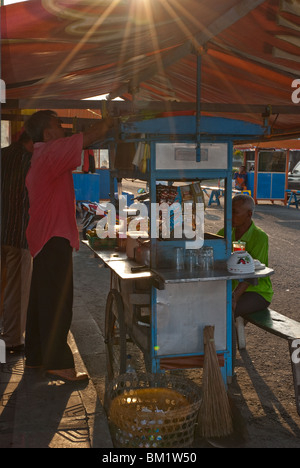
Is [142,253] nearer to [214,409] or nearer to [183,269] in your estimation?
[183,269]

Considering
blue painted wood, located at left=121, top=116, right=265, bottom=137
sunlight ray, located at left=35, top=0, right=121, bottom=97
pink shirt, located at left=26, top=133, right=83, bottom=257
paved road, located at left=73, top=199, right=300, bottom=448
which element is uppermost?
sunlight ray, located at left=35, top=0, right=121, bottom=97

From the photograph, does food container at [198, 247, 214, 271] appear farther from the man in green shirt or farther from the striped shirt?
the striped shirt

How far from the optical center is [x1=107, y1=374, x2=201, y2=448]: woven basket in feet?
10.5

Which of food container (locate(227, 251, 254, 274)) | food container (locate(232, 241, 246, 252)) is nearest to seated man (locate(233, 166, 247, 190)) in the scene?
food container (locate(232, 241, 246, 252))

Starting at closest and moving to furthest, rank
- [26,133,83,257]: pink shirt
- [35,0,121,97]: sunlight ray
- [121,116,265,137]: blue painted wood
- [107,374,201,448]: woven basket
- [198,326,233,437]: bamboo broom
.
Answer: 1. [35,0,121,97]: sunlight ray
2. [107,374,201,448]: woven basket
3. [198,326,233,437]: bamboo broom
4. [121,116,265,137]: blue painted wood
5. [26,133,83,257]: pink shirt

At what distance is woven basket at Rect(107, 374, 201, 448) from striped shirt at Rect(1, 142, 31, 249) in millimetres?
1727

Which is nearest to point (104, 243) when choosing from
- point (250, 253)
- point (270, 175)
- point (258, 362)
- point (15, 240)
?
point (15, 240)

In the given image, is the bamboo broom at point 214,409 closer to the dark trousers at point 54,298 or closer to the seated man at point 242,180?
the dark trousers at point 54,298

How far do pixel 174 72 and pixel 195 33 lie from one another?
66.6 inches

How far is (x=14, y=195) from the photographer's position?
4.74 metres

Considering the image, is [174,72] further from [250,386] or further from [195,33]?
[250,386]

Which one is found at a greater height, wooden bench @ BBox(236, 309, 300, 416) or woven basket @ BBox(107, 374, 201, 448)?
wooden bench @ BBox(236, 309, 300, 416)

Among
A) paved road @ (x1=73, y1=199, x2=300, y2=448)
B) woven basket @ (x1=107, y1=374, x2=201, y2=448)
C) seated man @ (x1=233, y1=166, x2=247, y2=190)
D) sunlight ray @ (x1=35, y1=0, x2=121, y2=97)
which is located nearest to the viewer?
sunlight ray @ (x1=35, y1=0, x2=121, y2=97)

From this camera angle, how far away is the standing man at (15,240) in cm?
470
